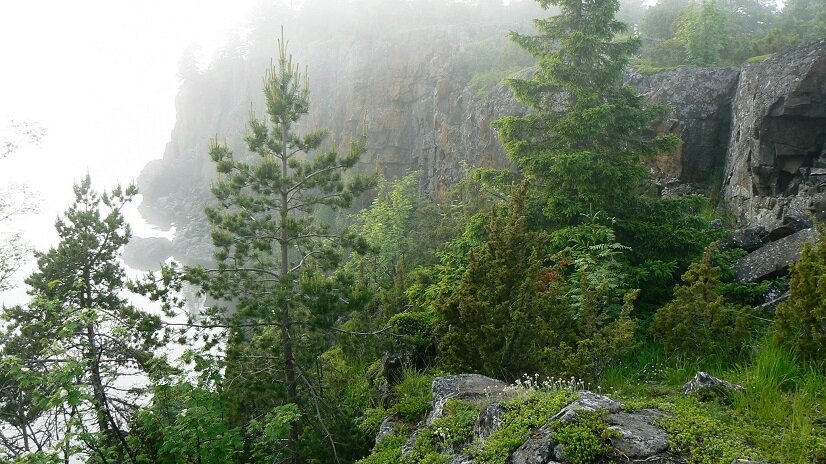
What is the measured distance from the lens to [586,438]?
3225 millimetres

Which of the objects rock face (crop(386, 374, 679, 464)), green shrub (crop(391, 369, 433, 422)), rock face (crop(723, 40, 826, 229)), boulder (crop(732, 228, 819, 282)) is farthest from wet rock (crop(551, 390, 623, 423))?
rock face (crop(723, 40, 826, 229))

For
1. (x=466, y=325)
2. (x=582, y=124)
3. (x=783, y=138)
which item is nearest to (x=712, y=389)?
(x=466, y=325)

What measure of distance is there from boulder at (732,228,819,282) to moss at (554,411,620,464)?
5135 millimetres

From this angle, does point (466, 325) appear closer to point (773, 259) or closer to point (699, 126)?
point (773, 259)

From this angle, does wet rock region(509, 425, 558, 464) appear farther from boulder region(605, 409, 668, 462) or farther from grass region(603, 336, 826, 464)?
grass region(603, 336, 826, 464)

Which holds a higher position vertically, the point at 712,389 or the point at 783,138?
the point at 783,138

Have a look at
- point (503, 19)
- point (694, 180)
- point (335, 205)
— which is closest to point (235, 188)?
point (335, 205)

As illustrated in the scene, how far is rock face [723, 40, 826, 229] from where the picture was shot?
32.7 feet

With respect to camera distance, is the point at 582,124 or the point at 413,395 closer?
the point at 413,395

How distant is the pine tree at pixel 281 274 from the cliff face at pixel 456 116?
859 millimetres

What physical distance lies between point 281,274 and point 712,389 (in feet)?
20.5

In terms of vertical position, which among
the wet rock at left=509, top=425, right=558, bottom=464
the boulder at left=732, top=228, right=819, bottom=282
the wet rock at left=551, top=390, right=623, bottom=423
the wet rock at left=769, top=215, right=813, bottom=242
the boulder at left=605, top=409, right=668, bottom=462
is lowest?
the wet rock at left=509, top=425, right=558, bottom=464

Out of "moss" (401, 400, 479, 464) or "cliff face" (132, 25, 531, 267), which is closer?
"moss" (401, 400, 479, 464)

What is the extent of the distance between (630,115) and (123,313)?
9.13 meters
